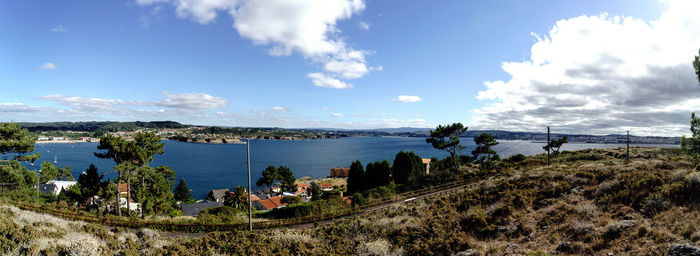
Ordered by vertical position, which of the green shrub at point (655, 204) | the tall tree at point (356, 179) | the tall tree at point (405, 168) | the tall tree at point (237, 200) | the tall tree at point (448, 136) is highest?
the tall tree at point (448, 136)

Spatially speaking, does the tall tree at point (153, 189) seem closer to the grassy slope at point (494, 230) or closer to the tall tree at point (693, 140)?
the grassy slope at point (494, 230)

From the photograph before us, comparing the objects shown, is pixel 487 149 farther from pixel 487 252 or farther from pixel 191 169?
pixel 191 169

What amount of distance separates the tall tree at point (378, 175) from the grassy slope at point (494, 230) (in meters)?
32.0

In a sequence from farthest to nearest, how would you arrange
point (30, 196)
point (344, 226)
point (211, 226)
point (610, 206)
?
point (30, 196) → point (211, 226) → point (344, 226) → point (610, 206)

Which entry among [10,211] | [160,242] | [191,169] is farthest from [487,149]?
[191,169]

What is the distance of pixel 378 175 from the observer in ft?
171

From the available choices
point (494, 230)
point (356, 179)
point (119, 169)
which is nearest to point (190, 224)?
point (119, 169)

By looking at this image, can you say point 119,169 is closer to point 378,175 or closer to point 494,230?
point 494,230

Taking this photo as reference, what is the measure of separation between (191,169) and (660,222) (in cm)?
12924

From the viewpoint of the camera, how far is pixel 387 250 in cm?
1373

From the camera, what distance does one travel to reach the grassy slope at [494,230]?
10406mm

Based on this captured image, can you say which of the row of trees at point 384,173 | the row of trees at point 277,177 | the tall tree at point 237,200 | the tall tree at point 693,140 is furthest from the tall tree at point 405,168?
the tall tree at point 693,140

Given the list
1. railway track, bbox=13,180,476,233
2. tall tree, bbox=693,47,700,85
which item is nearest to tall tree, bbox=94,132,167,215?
railway track, bbox=13,180,476,233

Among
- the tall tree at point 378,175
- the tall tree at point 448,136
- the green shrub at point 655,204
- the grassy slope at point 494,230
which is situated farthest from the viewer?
the tall tree at point 378,175
